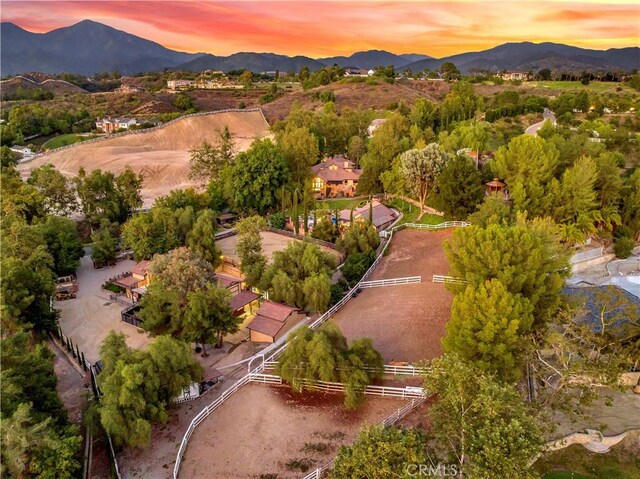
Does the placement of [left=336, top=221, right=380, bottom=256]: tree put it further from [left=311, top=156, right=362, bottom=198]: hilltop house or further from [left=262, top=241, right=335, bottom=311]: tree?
[left=311, top=156, right=362, bottom=198]: hilltop house

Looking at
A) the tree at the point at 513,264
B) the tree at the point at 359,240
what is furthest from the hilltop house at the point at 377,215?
the tree at the point at 513,264

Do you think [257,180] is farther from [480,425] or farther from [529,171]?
[480,425]

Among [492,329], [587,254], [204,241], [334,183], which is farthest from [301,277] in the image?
[334,183]

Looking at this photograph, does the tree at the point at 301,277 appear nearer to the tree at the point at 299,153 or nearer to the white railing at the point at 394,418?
the white railing at the point at 394,418

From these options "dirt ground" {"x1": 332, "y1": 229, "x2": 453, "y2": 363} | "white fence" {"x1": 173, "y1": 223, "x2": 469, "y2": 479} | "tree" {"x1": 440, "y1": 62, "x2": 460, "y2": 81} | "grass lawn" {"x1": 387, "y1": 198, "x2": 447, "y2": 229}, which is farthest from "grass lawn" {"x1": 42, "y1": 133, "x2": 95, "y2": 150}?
"tree" {"x1": 440, "y1": 62, "x2": 460, "y2": 81}

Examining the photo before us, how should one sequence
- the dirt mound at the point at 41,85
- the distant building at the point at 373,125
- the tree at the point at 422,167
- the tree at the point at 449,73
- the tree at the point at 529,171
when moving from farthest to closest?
the dirt mound at the point at 41,85
the tree at the point at 449,73
the distant building at the point at 373,125
the tree at the point at 422,167
the tree at the point at 529,171

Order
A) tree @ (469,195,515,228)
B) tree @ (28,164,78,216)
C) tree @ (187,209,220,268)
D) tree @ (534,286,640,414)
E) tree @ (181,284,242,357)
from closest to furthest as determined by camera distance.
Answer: tree @ (534,286,640,414) < tree @ (181,284,242,357) < tree @ (469,195,515,228) < tree @ (187,209,220,268) < tree @ (28,164,78,216)
